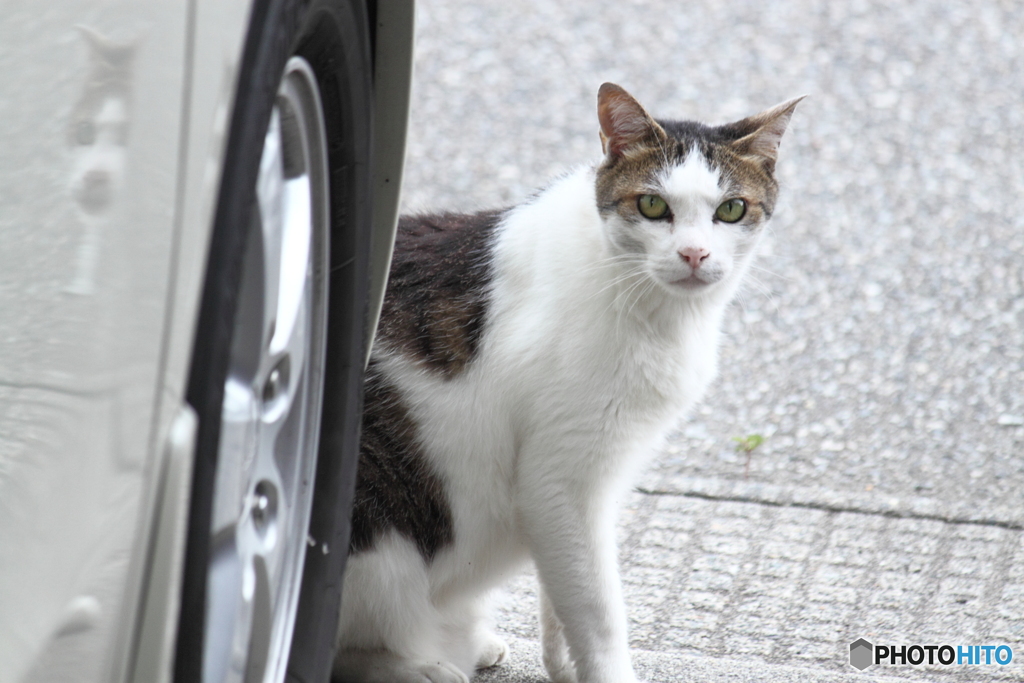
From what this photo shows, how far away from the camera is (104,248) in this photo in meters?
1.05

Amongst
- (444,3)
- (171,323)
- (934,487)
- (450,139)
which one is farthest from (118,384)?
(444,3)

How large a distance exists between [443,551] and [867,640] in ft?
3.67

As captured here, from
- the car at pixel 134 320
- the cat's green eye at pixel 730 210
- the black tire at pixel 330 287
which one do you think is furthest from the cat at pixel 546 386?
the car at pixel 134 320

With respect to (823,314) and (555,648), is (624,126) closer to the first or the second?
(555,648)

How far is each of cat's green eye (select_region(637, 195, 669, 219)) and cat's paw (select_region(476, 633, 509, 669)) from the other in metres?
1.07

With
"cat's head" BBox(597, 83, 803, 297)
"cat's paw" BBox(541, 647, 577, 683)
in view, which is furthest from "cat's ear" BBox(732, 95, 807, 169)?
"cat's paw" BBox(541, 647, 577, 683)

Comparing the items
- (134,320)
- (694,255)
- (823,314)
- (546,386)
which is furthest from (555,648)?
(823,314)

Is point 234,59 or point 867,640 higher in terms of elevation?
point 234,59

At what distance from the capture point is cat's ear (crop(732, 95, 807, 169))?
241 cm

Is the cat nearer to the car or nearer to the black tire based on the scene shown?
the black tire

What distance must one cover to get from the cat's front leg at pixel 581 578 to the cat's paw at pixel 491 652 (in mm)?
344

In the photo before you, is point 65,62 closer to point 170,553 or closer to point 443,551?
point 170,553

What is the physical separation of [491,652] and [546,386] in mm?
724

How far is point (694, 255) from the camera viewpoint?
2217mm
